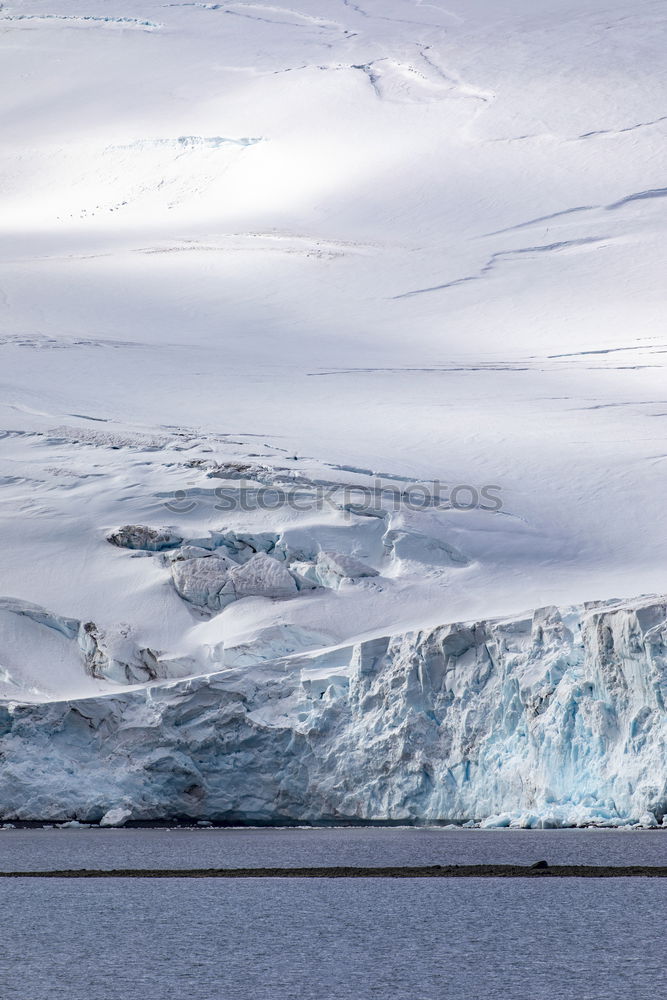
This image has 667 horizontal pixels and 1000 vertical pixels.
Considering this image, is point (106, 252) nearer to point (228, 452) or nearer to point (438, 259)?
point (438, 259)

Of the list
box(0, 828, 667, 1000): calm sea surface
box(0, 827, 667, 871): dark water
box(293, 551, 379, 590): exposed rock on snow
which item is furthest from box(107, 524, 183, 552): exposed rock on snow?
box(0, 828, 667, 1000): calm sea surface

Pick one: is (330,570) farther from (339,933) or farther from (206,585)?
(339,933)

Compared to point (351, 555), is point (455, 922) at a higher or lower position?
lower

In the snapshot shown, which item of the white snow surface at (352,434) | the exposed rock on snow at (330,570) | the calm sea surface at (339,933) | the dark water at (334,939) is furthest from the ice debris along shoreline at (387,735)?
the dark water at (334,939)

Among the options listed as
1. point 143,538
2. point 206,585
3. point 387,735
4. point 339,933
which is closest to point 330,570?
point 206,585

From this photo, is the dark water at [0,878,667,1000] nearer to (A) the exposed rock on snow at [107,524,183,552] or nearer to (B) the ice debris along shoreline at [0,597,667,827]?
(B) the ice debris along shoreline at [0,597,667,827]

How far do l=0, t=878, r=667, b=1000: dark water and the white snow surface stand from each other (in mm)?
4977

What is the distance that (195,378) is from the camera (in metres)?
30.6

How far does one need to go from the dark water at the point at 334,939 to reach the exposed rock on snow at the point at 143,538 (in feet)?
30.6

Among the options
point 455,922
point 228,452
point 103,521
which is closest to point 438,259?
point 228,452

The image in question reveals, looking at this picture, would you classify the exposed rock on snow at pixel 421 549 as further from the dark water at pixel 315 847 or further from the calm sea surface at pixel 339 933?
the calm sea surface at pixel 339 933

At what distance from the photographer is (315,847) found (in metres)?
15.5

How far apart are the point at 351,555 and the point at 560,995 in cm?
1384

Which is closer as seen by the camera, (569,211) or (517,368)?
(517,368)
